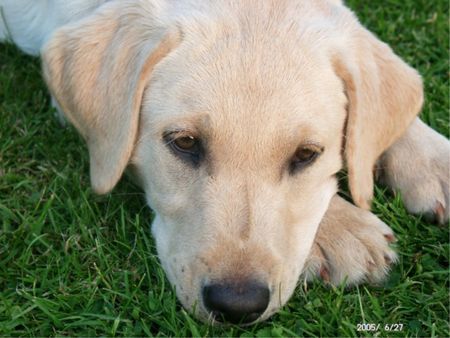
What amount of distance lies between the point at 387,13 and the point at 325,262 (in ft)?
8.84

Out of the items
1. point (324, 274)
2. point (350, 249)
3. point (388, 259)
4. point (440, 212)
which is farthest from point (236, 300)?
point (440, 212)

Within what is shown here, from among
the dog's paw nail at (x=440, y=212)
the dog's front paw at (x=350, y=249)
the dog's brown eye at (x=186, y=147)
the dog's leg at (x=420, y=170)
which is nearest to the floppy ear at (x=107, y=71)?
the dog's brown eye at (x=186, y=147)

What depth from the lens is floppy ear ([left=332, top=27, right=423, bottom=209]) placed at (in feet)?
12.2

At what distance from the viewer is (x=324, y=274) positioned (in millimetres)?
3721

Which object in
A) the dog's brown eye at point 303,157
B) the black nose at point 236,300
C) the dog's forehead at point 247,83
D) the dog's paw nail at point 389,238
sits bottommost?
the dog's paw nail at point 389,238

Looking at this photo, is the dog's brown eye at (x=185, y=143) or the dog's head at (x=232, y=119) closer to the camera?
the dog's head at (x=232, y=119)

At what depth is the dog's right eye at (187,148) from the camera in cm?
348

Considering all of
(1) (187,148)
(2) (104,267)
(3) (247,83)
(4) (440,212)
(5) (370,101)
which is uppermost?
(3) (247,83)

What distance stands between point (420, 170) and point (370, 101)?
61cm

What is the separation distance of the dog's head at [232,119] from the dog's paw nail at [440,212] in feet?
1.31

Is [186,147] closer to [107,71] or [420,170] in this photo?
[107,71]

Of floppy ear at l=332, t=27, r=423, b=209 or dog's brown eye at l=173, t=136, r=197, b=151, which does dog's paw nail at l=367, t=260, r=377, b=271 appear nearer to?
floppy ear at l=332, t=27, r=423, b=209

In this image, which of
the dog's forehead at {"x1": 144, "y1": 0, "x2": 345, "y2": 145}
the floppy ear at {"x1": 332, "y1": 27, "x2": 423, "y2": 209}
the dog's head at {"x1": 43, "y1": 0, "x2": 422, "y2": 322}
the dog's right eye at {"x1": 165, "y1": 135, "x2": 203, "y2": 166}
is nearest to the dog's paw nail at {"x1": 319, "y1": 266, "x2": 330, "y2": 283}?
the dog's head at {"x1": 43, "y1": 0, "x2": 422, "y2": 322}

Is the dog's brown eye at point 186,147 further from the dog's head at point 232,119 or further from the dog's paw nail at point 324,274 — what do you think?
the dog's paw nail at point 324,274
